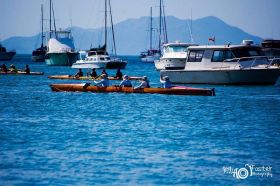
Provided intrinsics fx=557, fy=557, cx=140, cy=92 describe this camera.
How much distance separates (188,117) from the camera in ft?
88.4

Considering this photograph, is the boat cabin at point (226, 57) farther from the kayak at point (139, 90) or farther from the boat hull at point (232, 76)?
the kayak at point (139, 90)

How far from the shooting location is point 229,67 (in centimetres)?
4075

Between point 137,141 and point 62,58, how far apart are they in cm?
7743

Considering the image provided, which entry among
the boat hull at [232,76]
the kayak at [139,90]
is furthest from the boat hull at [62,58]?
the kayak at [139,90]

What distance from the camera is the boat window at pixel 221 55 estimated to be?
41.0 meters

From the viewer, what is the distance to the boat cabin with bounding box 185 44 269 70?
40562 millimetres

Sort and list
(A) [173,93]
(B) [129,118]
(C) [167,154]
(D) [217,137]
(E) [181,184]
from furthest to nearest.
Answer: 1. (A) [173,93]
2. (B) [129,118]
3. (D) [217,137]
4. (C) [167,154]
5. (E) [181,184]

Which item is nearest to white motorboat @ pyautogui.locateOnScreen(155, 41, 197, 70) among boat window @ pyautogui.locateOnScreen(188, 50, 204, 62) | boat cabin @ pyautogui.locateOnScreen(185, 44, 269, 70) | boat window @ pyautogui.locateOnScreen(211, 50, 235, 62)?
boat window @ pyautogui.locateOnScreen(188, 50, 204, 62)

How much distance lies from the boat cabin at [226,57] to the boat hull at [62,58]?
179 feet

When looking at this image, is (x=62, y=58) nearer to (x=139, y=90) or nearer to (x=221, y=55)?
(x=221, y=55)

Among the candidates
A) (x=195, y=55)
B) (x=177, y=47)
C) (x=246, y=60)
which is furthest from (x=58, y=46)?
(x=246, y=60)

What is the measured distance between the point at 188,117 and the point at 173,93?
7285 mm

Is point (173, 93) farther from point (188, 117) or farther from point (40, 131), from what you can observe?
point (40, 131)

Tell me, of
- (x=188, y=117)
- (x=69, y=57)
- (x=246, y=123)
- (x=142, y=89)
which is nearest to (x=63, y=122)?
(x=188, y=117)
